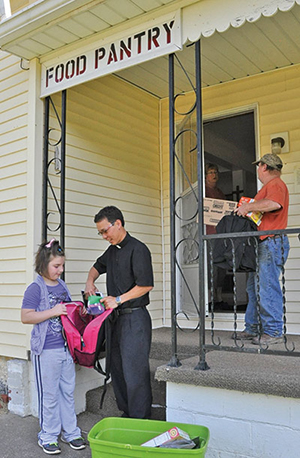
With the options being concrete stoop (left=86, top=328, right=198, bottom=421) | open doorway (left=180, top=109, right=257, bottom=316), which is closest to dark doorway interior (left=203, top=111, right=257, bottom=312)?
open doorway (left=180, top=109, right=257, bottom=316)

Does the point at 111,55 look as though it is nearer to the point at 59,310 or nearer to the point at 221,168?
the point at 59,310

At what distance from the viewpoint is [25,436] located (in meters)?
3.71

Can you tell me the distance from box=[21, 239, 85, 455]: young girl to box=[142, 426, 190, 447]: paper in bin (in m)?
1.15

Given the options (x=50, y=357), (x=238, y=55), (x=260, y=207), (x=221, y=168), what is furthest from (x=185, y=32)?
(x=221, y=168)

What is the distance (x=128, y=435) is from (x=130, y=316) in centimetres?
89

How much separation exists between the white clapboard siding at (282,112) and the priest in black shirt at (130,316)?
1857mm

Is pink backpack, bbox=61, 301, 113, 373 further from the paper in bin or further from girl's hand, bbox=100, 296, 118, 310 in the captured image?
the paper in bin

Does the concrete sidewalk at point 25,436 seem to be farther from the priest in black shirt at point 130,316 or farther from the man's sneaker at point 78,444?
the priest in black shirt at point 130,316

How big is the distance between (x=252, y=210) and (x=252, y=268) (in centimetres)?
48

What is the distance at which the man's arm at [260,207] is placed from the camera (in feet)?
12.1

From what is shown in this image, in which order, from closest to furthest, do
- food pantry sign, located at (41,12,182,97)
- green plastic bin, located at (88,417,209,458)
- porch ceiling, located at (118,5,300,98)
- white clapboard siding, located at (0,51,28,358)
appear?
green plastic bin, located at (88,417,209,458), food pantry sign, located at (41,12,182,97), porch ceiling, located at (118,5,300,98), white clapboard siding, located at (0,51,28,358)

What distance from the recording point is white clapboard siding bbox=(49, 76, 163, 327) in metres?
4.61

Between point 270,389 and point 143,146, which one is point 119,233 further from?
point 143,146

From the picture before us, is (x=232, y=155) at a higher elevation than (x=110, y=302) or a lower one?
higher
